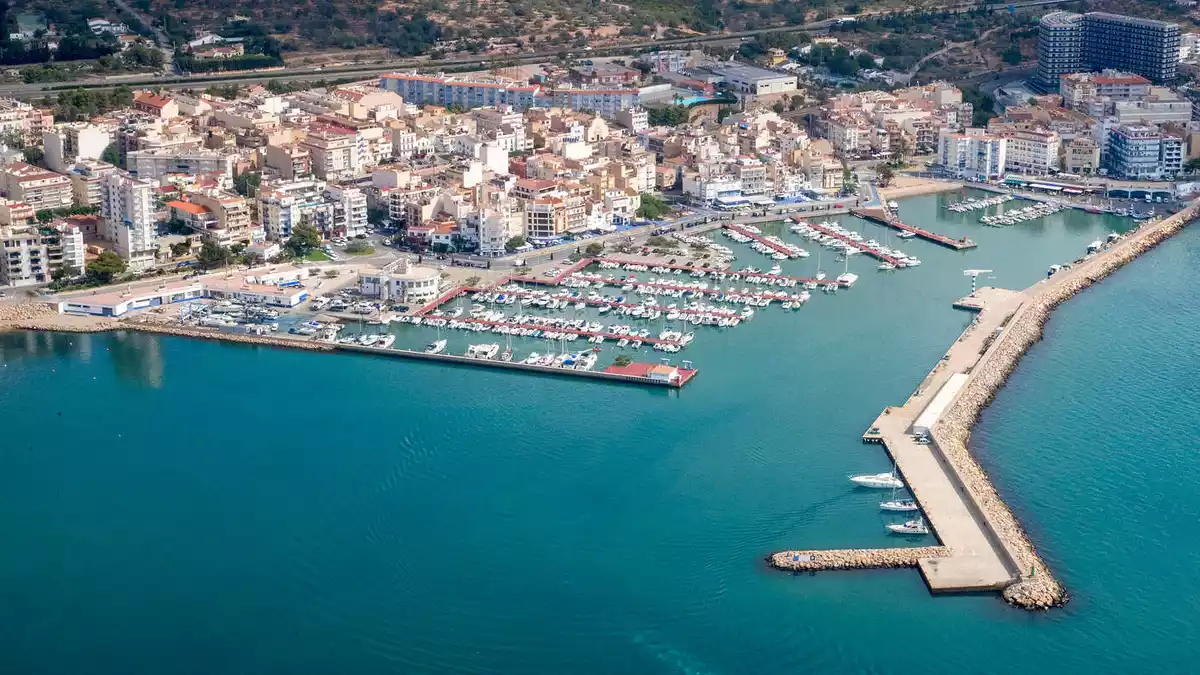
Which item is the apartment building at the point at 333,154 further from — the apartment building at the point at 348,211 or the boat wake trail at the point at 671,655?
the boat wake trail at the point at 671,655

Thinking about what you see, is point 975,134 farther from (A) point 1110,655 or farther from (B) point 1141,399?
(A) point 1110,655

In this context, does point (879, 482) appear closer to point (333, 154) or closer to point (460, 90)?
point (333, 154)

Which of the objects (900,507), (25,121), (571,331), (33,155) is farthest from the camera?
(25,121)

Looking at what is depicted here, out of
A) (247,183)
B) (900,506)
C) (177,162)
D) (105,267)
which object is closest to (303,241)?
(105,267)

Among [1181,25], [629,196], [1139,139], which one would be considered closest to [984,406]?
[629,196]

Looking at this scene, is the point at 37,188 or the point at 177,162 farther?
the point at 177,162

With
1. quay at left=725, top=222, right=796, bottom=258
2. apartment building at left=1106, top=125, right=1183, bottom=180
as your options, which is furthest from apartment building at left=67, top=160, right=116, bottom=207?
apartment building at left=1106, top=125, right=1183, bottom=180
